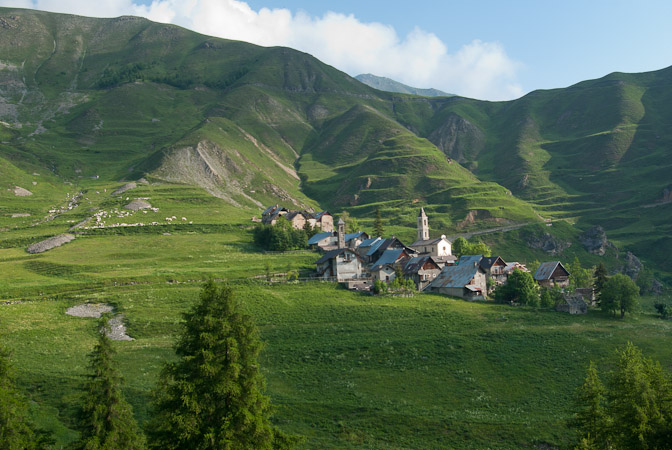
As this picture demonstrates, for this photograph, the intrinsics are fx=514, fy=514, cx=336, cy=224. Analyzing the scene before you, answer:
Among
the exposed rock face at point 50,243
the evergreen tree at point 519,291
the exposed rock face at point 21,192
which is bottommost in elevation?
the evergreen tree at point 519,291

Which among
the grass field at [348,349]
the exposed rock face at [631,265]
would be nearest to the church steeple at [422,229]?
the grass field at [348,349]

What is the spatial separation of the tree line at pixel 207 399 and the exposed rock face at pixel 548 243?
393ft

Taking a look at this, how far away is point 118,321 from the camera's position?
56375mm

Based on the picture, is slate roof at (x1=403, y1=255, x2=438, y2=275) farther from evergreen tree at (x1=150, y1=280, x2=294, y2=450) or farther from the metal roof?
evergreen tree at (x1=150, y1=280, x2=294, y2=450)

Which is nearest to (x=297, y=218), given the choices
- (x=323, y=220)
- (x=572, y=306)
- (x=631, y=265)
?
(x=323, y=220)

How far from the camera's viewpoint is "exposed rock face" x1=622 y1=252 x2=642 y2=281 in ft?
379

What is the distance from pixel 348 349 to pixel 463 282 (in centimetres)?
2977

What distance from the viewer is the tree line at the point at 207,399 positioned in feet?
62.4

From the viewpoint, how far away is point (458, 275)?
77688 mm

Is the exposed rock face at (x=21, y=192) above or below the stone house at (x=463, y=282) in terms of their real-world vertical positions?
above

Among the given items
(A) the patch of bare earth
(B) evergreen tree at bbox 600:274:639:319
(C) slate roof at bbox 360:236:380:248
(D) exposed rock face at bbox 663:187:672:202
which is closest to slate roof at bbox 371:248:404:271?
(C) slate roof at bbox 360:236:380:248

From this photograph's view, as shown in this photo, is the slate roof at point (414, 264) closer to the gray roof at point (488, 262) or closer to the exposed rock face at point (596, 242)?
the gray roof at point (488, 262)

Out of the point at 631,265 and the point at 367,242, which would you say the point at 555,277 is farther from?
the point at 631,265

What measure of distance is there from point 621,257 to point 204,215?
10343 centimetres
